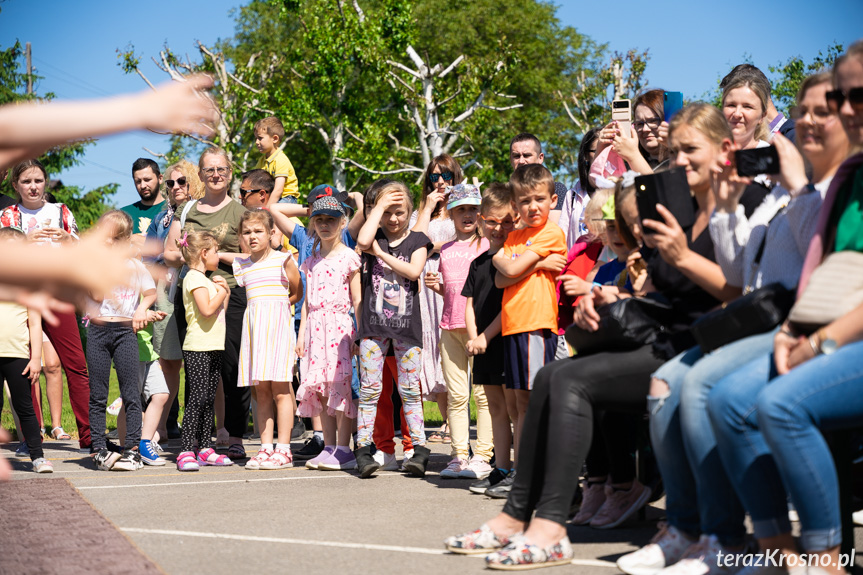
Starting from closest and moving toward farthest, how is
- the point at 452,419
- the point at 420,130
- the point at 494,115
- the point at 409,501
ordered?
the point at 409,501
the point at 452,419
the point at 420,130
the point at 494,115

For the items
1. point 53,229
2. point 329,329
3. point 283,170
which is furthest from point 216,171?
point 329,329

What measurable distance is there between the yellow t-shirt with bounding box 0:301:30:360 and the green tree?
19.2m

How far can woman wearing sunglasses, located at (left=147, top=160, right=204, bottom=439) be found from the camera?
854 cm

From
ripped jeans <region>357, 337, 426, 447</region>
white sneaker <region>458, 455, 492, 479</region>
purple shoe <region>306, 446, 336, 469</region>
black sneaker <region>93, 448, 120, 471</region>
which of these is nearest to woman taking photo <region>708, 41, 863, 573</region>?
white sneaker <region>458, 455, 492, 479</region>

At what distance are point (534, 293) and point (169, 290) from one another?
13.8ft

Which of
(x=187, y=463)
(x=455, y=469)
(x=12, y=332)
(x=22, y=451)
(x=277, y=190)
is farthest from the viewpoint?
(x=277, y=190)

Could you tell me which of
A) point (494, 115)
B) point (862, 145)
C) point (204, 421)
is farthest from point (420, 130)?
point (862, 145)

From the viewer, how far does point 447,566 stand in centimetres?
402

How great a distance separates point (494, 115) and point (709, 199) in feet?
100

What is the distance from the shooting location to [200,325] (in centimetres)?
795

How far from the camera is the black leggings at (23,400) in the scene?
7.58 metres

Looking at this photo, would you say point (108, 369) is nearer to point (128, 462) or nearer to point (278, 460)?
point (128, 462)

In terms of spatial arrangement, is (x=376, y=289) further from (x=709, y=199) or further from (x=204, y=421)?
(x=709, y=199)

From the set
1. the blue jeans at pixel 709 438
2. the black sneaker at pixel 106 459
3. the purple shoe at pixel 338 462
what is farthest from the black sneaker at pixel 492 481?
the black sneaker at pixel 106 459
